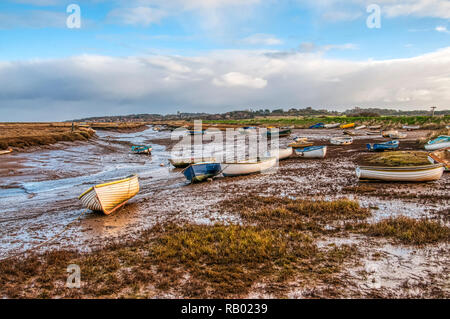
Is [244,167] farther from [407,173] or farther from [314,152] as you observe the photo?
[314,152]

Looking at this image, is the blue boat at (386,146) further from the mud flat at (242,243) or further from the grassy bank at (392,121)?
the grassy bank at (392,121)

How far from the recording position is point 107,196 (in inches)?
446

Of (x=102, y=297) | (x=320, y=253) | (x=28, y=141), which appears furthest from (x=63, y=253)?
(x=28, y=141)

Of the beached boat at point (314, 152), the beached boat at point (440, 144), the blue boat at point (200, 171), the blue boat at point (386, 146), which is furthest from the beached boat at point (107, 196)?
the beached boat at point (440, 144)

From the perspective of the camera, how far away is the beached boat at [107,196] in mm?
11039

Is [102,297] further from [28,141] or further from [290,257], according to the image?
[28,141]

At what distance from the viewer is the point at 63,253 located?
765 centimetres

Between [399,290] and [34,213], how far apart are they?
13.9m

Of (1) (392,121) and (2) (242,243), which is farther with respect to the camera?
(1) (392,121)

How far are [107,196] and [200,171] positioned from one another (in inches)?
284

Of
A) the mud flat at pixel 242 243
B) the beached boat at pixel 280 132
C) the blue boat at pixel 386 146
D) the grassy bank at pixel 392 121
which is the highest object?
the grassy bank at pixel 392 121

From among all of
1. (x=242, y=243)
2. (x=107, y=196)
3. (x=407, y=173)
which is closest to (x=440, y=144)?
(x=407, y=173)

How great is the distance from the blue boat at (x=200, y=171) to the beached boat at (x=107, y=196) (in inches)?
207

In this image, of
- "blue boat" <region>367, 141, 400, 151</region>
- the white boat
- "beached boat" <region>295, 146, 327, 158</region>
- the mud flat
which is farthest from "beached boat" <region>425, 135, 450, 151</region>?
the white boat
